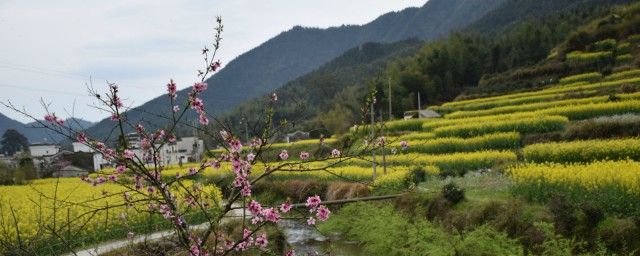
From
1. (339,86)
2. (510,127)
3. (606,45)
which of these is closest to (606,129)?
(510,127)

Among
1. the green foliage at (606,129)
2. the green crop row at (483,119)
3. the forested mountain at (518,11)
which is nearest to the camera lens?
the green foliage at (606,129)

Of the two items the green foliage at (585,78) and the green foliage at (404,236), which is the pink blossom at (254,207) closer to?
the green foliage at (404,236)

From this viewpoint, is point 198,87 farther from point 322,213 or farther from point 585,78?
point 585,78

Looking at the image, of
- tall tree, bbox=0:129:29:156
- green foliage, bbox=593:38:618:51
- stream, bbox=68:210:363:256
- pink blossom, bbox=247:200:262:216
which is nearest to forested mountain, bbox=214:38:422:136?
green foliage, bbox=593:38:618:51

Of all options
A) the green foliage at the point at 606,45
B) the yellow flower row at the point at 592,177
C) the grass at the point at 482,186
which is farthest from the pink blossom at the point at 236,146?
the green foliage at the point at 606,45

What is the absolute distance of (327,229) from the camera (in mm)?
13695

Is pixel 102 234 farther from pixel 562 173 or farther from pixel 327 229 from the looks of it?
pixel 562 173

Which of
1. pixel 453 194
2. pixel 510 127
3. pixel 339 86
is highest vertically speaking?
pixel 339 86

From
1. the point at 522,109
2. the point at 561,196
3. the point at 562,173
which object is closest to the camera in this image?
the point at 561,196

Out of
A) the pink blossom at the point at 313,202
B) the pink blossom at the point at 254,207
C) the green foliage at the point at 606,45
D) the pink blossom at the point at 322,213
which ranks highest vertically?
the green foliage at the point at 606,45

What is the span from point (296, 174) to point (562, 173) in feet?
48.9

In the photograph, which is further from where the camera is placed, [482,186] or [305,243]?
[305,243]

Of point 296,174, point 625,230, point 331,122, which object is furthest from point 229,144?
point 331,122

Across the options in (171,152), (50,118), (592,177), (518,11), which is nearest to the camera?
(50,118)
